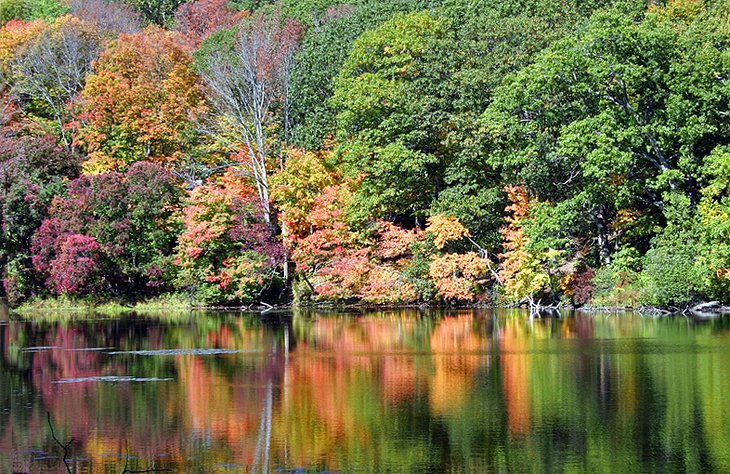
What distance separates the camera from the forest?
4159cm

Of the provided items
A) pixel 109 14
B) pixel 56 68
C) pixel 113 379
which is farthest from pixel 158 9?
pixel 113 379

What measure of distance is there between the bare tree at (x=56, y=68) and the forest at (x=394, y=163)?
0.78 feet

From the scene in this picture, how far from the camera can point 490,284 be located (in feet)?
159

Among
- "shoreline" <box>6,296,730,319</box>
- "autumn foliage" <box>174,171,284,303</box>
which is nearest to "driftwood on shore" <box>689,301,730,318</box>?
"shoreline" <box>6,296,730,319</box>

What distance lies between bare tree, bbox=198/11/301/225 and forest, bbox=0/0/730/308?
0.19 meters

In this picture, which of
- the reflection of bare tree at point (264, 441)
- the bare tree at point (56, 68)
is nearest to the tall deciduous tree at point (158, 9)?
the bare tree at point (56, 68)

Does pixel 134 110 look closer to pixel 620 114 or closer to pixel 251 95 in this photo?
pixel 251 95

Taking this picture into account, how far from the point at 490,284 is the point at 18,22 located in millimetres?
42978

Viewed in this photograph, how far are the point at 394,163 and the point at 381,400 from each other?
27499mm

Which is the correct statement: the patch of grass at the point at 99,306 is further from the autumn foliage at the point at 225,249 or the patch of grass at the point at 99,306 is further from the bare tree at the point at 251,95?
the bare tree at the point at 251,95

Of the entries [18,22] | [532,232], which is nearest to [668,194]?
[532,232]

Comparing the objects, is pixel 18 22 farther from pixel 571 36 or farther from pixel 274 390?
pixel 274 390

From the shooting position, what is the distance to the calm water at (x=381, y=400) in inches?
626

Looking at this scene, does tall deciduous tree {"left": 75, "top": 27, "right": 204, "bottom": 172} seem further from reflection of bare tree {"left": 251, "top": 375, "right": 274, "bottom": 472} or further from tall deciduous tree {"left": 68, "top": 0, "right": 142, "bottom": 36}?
reflection of bare tree {"left": 251, "top": 375, "right": 274, "bottom": 472}
